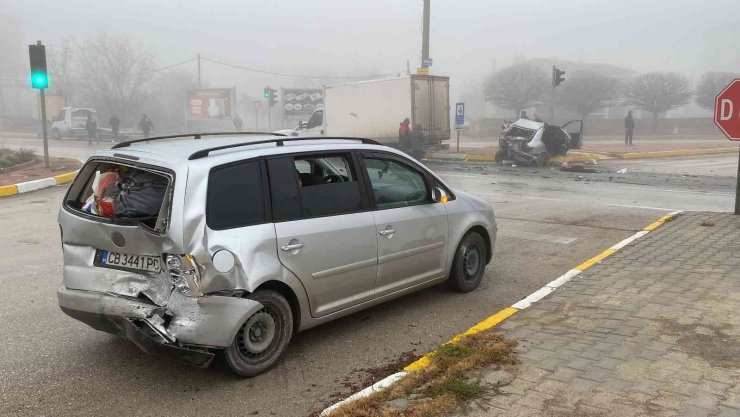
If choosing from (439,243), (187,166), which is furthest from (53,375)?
(439,243)

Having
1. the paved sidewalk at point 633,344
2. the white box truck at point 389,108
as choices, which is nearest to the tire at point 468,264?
the paved sidewalk at point 633,344

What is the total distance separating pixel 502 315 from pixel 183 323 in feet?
8.49

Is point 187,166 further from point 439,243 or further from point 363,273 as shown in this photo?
point 439,243

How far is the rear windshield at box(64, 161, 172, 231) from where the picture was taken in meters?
3.76

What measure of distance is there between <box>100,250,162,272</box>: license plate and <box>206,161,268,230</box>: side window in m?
0.42

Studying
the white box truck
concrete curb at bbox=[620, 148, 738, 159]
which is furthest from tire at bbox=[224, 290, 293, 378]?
concrete curb at bbox=[620, 148, 738, 159]

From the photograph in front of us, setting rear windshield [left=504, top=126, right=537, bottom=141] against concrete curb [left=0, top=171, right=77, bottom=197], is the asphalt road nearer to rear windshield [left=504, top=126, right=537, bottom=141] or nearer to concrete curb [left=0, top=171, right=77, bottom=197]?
concrete curb [left=0, top=171, right=77, bottom=197]

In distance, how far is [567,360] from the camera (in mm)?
3932

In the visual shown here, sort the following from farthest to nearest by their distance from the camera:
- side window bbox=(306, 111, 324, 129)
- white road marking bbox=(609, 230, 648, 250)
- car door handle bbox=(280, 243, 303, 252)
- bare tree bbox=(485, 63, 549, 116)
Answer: bare tree bbox=(485, 63, 549, 116), side window bbox=(306, 111, 324, 129), white road marking bbox=(609, 230, 648, 250), car door handle bbox=(280, 243, 303, 252)

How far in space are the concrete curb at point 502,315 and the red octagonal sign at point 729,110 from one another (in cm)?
206

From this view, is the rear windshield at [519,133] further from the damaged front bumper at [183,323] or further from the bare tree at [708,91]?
the bare tree at [708,91]

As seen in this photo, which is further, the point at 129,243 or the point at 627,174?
the point at 627,174

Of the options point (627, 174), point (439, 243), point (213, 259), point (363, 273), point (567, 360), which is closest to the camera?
point (213, 259)

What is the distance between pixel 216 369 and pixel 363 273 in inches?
50.2
